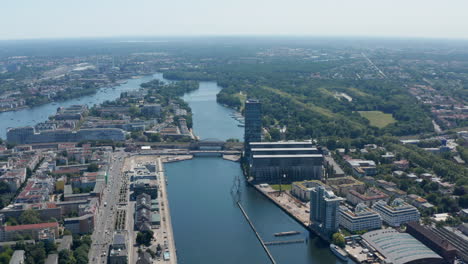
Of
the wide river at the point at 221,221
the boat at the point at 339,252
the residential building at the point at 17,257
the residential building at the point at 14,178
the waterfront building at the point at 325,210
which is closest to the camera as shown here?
the residential building at the point at 17,257

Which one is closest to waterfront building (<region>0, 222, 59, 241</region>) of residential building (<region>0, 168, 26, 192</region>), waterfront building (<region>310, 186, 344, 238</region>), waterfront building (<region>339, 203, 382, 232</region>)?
residential building (<region>0, 168, 26, 192</region>)

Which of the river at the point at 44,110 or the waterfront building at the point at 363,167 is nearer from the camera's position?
the waterfront building at the point at 363,167

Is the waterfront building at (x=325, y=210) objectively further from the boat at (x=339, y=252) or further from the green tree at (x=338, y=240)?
the boat at (x=339, y=252)

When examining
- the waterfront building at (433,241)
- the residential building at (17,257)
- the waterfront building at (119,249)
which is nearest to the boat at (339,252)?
the waterfront building at (433,241)

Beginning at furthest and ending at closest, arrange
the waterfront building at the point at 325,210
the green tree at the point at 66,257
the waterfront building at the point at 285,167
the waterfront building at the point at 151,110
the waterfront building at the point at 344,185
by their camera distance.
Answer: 1. the waterfront building at the point at 151,110
2. the waterfront building at the point at 285,167
3. the waterfront building at the point at 344,185
4. the waterfront building at the point at 325,210
5. the green tree at the point at 66,257

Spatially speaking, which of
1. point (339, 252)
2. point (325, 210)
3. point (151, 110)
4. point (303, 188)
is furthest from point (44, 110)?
point (339, 252)

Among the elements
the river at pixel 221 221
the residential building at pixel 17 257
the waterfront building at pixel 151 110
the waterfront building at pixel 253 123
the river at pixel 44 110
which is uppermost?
the waterfront building at pixel 253 123

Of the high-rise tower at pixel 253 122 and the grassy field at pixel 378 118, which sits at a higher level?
the high-rise tower at pixel 253 122

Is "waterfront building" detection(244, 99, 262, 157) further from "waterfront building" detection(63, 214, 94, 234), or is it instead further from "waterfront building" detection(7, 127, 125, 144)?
"waterfront building" detection(63, 214, 94, 234)
